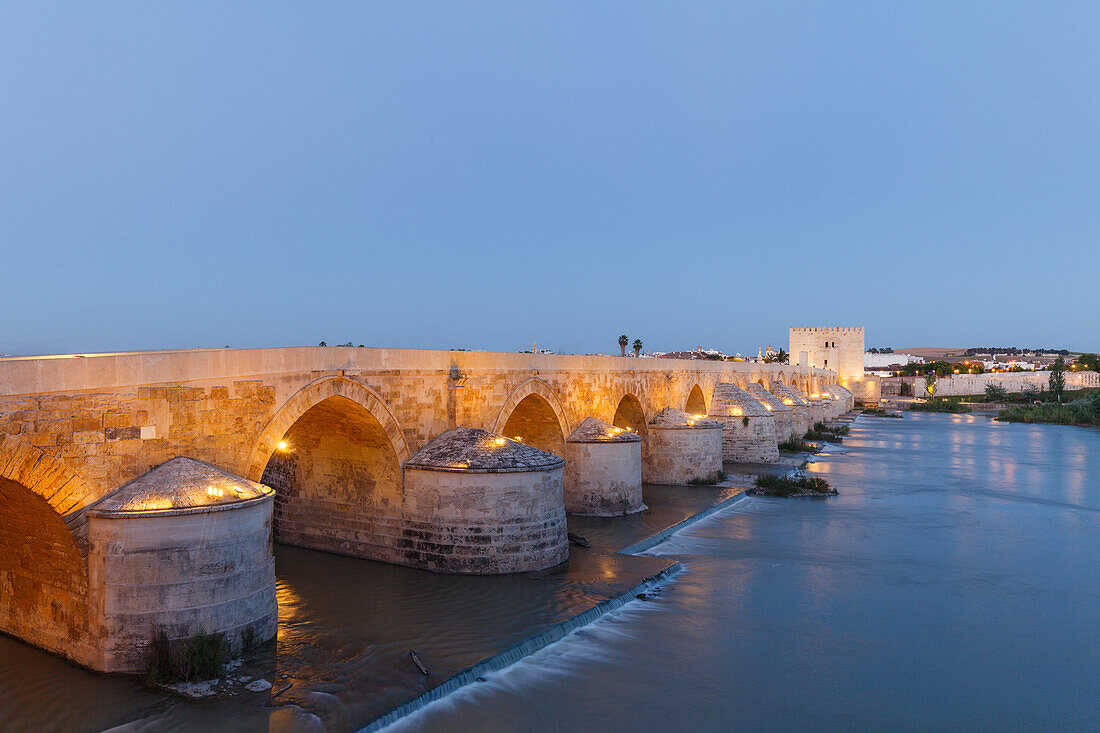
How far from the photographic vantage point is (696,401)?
26.6 m

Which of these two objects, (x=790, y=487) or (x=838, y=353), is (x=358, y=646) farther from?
(x=838, y=353)

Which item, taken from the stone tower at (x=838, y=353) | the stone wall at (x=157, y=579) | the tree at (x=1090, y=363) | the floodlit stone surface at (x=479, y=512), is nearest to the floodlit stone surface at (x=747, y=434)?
the floodlit stone surface at (x=479, y=512)

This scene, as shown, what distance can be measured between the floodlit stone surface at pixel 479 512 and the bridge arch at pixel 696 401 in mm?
14940

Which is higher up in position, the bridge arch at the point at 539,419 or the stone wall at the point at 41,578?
the bridge arch at the point at 539,419

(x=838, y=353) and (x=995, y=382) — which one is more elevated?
(x=838, y=353)

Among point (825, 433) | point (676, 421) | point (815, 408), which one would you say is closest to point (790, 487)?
point (676, 421)

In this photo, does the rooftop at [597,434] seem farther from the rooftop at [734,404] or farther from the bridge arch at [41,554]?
the bridge arch at [41,554]

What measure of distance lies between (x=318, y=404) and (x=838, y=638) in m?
7.81

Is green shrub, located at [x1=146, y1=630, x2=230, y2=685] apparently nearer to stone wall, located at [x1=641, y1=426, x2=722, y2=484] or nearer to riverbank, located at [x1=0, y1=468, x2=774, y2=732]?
riverbank, located at [x1=0, y1=468, x2=774, y2=732]

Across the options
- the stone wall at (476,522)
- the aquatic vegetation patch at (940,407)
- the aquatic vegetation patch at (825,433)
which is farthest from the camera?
the aquatic vegetation patch at (940,407)

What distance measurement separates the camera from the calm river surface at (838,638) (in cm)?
761

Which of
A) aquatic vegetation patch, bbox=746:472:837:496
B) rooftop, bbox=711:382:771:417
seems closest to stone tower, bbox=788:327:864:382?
rooftop, bbox=711:382:771:417

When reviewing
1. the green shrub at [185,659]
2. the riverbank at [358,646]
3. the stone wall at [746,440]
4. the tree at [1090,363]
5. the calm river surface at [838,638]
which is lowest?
the calm river surface at [838,638]

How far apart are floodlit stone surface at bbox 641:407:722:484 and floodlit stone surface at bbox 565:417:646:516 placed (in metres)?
4.14
